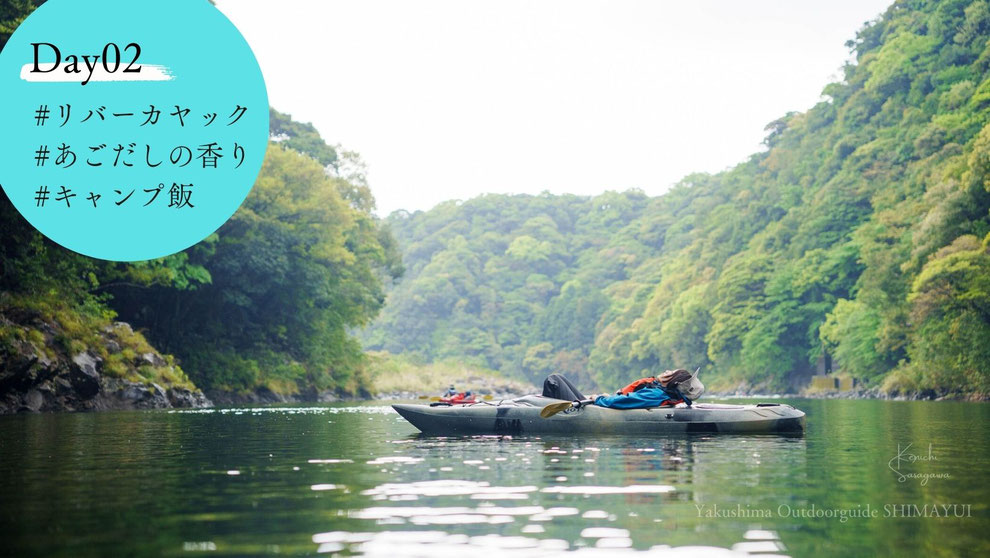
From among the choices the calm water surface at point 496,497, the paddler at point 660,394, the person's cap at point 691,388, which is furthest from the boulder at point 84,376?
the person's cap at point 691,388

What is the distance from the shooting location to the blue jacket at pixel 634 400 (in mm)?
18141

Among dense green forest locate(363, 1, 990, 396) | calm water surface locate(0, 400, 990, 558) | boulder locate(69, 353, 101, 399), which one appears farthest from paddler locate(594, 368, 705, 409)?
dense green forest locate(363, 1, 990, 396)

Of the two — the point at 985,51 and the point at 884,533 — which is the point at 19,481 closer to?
the point at 884,533

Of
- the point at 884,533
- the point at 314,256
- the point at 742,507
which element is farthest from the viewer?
the point at 314,256

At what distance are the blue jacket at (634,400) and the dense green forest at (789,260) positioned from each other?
2649 centimetres

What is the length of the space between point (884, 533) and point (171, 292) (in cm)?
3955

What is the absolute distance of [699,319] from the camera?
89.0m

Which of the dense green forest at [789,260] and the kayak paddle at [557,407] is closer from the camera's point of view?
the kayak paddle at [557,407]

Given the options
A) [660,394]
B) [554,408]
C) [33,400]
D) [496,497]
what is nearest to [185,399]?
[33,400]

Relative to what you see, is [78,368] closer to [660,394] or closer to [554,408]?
[554,408]

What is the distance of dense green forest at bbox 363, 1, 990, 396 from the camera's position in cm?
4469

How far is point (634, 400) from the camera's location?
18.2 meters

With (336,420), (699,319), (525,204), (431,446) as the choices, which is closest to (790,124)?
(699,319)

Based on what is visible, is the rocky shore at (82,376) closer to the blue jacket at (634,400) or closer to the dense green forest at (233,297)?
the dense green forest at (233,297)
